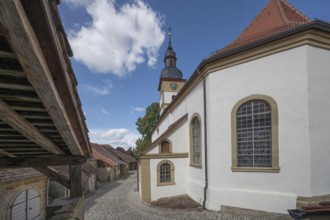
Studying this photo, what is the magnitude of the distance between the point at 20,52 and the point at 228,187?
9.22 meters

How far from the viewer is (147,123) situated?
36062mm

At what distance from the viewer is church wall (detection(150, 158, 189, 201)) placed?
1159 centimetres

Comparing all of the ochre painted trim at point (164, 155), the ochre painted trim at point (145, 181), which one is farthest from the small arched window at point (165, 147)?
the ochre painted trim at point (145, 181)

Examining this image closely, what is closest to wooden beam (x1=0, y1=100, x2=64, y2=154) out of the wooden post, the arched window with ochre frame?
the wooden post

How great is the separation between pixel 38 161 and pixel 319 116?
8996 mm

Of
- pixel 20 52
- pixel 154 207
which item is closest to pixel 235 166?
pixel 154 207

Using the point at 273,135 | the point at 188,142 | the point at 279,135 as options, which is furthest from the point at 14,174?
the point at 279,135

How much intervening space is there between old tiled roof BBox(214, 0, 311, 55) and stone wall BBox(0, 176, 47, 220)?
10335 millimetres

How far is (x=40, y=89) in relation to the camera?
1.40m

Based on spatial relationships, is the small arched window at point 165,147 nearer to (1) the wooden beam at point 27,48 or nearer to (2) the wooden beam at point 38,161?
(2) the wooden beam at point 38,161

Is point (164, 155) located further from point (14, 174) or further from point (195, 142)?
point (14, 174)

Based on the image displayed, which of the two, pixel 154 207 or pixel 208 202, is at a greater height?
pixel 208 202

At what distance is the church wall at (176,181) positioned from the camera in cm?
1159

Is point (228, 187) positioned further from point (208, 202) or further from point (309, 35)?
point (309, 35)
